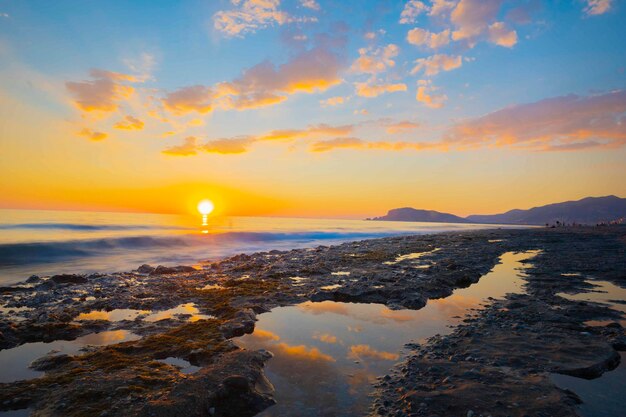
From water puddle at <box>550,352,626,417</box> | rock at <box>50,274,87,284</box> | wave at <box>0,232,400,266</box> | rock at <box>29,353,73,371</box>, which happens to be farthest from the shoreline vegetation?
wave at <box>0,232,400,266</box>

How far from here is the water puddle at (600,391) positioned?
5090 millimetres

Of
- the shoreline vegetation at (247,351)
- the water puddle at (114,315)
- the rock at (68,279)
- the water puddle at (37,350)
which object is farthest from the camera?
the rock at (68,279)

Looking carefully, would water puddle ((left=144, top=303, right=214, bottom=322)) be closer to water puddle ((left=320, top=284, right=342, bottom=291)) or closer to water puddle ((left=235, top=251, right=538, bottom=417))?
water puddle ((left=235, top=251, right=538, bottom=417))

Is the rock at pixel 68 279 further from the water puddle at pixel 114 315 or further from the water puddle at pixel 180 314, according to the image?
the water puddle at pixel 180 314

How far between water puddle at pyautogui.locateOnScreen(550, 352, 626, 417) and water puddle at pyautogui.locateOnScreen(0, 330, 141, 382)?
10.1 m

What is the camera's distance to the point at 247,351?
7.32m

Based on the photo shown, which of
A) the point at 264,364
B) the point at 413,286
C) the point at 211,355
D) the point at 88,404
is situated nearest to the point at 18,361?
the point at 88,404

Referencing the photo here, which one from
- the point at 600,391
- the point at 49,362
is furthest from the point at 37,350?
the point at 600,391

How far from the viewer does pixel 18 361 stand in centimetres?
727

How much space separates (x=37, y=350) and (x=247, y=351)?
550 cm

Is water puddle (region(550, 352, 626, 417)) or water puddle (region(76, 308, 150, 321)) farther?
water puddle (region(76, 308, 150, 321))

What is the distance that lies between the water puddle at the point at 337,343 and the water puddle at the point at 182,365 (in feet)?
4.89

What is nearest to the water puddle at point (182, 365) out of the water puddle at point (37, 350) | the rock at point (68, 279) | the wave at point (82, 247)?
the water puddle at point (37, 350)

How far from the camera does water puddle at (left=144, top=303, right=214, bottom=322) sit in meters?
10.6
